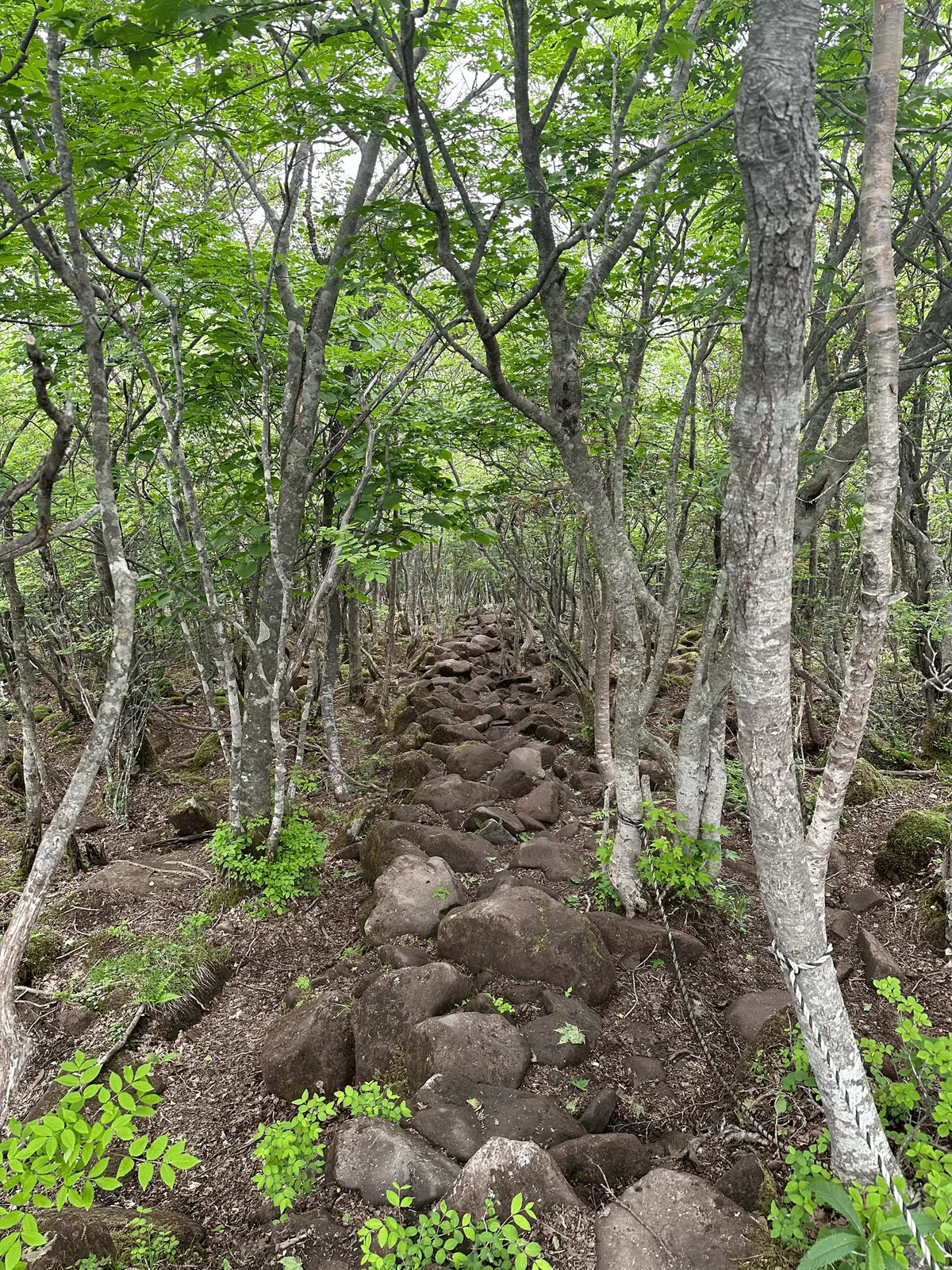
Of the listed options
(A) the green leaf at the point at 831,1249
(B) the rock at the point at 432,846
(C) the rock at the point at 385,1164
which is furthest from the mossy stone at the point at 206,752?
(A) the green leaf at the point at 831,1249

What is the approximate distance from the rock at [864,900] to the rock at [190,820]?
658 cm

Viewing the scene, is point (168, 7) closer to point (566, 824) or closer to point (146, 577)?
point (146, 577)

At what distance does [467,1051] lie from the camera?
4.03 m

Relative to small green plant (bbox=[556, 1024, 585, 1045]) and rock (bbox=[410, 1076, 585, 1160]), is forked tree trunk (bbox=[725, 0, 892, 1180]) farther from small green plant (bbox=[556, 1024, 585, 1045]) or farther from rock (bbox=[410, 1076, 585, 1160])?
small green plant (bbox=[556, 1024, 585, 1045])

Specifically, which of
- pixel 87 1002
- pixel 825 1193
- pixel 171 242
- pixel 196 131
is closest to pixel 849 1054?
pixel 825 1193

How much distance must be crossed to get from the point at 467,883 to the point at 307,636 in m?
2.86

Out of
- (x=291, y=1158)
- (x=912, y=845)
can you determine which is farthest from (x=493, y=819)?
(x=291, y=1158)

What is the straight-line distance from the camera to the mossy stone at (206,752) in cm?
1102

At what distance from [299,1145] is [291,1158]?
80 millimetres

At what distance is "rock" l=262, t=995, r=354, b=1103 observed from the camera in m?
4.26

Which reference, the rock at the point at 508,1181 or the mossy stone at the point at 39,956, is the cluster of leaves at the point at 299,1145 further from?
the mossy stone at the point at 39,956

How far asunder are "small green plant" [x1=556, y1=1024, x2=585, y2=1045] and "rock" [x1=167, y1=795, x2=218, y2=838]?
5.11 m

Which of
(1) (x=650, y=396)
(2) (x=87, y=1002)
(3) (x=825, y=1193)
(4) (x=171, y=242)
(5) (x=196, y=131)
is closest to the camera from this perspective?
(3) (x=825, y=1193)

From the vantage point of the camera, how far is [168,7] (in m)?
2.79
